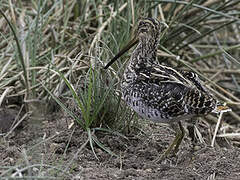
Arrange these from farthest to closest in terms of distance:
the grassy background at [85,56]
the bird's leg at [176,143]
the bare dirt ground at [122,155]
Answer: the grassy background at [85,56], the bird's leg at [176,143], the bare dirt ground at [122,155]

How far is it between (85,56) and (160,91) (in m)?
1.19

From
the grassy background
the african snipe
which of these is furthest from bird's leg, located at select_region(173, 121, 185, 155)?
the grassy background

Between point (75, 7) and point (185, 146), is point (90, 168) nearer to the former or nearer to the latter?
point (185, 146)

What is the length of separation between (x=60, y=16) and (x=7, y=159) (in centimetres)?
248

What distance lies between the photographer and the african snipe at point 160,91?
11.7ft

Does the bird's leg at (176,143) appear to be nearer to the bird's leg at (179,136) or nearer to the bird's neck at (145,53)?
the bird's leg at (179,136)

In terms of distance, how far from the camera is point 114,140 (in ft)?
13.3

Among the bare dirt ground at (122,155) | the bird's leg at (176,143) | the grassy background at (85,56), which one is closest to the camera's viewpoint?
the bare dirt ground at (122,155)

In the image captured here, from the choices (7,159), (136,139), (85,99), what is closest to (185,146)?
(136,139)

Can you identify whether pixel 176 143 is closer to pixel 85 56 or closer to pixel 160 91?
pixel 160 91

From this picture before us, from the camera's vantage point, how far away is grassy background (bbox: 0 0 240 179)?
4.08 meters

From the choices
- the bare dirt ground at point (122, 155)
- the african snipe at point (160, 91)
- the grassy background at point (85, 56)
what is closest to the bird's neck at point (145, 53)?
the african snipe at point (160, 91)

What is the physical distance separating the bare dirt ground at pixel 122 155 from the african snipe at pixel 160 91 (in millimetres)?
200

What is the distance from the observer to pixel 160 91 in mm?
3674
